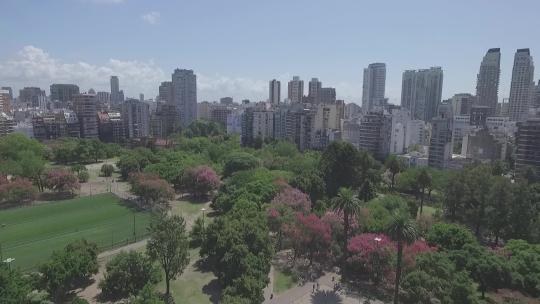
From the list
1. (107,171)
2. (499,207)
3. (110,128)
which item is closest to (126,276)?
(499,207)

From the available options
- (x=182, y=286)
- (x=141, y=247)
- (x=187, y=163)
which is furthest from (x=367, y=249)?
(x=187, y=163)

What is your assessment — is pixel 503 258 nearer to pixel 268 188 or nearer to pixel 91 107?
pixel 268 188

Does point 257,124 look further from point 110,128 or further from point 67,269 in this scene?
point 67,269

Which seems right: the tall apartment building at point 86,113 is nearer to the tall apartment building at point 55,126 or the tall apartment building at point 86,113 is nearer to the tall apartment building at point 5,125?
the tall apartment building at point 55,126

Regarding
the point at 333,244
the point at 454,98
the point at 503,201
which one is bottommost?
the point at 333,244

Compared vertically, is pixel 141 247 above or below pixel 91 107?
below

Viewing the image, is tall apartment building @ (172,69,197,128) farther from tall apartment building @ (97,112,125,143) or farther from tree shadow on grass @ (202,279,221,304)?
tree shadow on grass @ (202,279,221,304)

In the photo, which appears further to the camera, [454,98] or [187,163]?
[454,98]
